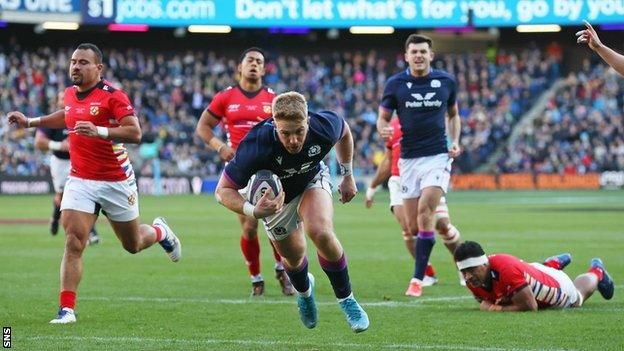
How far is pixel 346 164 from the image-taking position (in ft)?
30.6

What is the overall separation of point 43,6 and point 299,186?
39789mm

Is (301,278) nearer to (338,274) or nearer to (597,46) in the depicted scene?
(338,274)

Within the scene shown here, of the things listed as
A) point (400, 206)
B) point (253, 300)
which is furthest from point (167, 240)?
point (400, 206)

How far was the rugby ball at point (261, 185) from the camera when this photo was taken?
26.7ft

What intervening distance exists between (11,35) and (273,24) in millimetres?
11797

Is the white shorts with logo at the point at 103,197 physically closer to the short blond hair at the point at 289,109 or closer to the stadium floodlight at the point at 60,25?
the short blond hair at the point at 289,109

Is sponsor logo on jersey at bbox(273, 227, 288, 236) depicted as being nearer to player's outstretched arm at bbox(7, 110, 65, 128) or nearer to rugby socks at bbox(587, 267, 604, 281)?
player's outstretched arm at bbox(7, 110, 65, 128)

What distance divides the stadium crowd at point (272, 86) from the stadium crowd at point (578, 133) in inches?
28.9

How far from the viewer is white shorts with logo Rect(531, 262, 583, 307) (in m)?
10.5

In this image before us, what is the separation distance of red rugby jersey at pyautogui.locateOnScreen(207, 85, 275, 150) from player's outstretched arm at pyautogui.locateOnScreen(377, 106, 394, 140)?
47.5 inches

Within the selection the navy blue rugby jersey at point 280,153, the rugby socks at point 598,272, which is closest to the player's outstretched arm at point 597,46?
the navy blue rugby jersey at point 280,153

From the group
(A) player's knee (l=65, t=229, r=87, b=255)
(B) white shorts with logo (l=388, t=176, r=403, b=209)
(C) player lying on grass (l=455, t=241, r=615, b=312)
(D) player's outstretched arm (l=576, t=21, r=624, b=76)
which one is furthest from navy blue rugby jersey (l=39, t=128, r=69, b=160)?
(D) player's outstretched arm (l=576, t=21, r=624, b=76)

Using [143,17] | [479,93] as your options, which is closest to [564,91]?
[479,93]

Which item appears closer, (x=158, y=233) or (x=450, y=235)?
(x=158, y=233)
